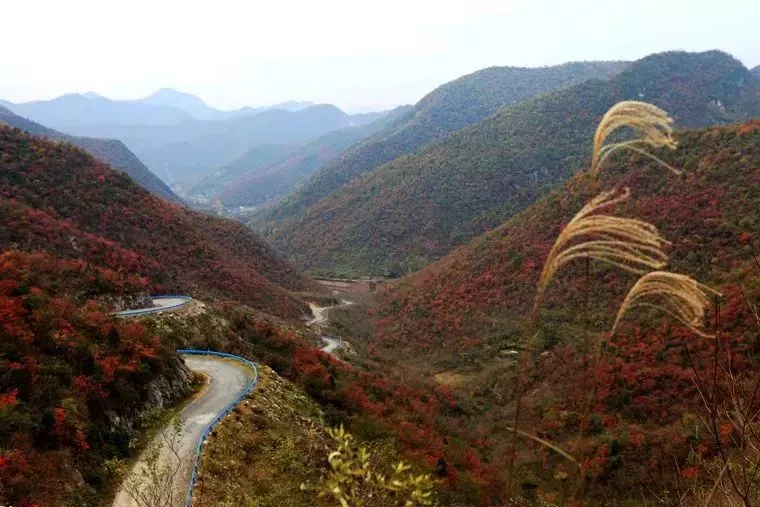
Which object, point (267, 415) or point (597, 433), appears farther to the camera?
point (597, 433)

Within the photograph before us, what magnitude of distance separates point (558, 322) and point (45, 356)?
115ft

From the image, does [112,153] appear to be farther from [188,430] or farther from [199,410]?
[188,430]

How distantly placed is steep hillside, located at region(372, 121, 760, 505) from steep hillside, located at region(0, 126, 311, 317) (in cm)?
1781

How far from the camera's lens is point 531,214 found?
5953cm

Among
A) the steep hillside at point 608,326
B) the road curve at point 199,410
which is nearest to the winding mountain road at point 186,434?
the road curve at point 199,410

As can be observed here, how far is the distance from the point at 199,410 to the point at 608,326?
2613 centimetres

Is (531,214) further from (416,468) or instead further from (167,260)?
(416,468)

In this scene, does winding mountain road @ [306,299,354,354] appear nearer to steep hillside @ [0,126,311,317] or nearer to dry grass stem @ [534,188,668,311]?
steep hillside @ [0,126,311,317]

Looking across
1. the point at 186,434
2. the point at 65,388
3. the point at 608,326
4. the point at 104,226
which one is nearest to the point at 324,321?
the point at 104,226

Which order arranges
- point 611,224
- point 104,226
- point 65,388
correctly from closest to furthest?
1. point 611,224
2. point 65,388
3. point 104,226

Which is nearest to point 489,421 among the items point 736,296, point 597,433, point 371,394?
point 597,433

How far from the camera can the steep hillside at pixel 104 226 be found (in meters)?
32.3

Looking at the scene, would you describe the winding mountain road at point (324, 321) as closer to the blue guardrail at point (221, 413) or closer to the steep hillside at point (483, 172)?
the blue guardrail at point (221, 413)

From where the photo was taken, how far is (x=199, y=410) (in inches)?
593
